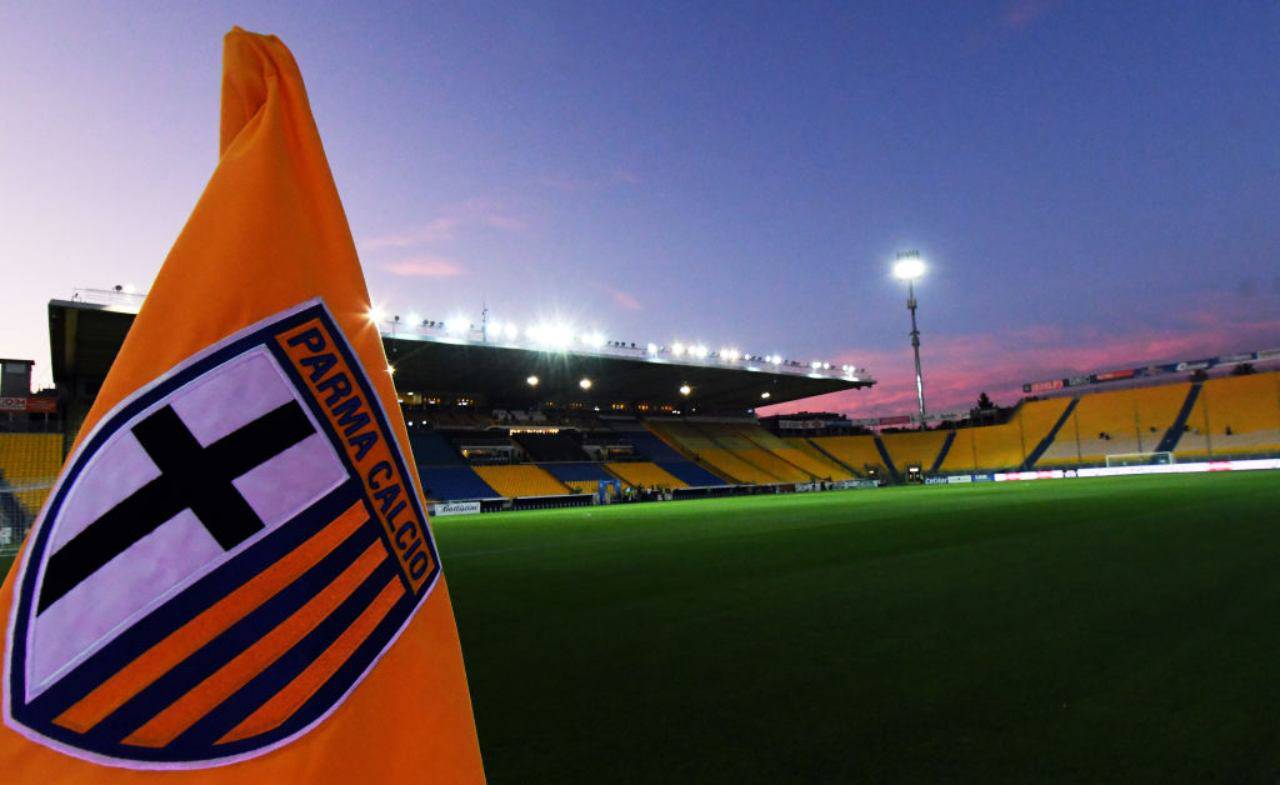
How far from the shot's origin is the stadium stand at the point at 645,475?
4181cm

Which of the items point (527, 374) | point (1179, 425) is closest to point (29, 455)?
point (527, 374)

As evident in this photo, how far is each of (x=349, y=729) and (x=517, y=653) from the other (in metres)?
3.64

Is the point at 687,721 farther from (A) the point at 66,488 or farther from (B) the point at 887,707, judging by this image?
(A) the point at 66,488

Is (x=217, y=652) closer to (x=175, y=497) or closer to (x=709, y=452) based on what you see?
(x=175, y=497)

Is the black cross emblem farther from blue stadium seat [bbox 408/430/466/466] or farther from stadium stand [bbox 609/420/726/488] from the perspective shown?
stadium stand [bbox 609/420/726/488]

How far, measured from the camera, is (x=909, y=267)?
53.3 metres

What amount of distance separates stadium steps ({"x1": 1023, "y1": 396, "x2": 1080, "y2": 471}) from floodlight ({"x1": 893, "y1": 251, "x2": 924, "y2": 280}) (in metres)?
15.7

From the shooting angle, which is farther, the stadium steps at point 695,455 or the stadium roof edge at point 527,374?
the stadium steps at point 695,455

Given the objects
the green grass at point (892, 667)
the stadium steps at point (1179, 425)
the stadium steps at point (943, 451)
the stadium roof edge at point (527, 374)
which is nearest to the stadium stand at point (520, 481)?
the stadium roof edge at point (527, 374)

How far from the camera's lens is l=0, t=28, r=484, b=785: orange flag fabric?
82 cm

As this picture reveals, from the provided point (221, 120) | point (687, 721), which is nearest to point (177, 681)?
point (221, 120)

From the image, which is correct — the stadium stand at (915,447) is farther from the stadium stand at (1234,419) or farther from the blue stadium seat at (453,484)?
the blue stadium seat at (453,484)

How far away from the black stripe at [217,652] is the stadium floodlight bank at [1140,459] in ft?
168

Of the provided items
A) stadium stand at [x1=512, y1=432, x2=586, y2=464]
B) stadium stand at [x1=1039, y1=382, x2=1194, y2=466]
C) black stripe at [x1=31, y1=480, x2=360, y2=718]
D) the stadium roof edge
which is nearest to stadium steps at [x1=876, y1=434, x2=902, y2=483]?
the stadium roof edge
